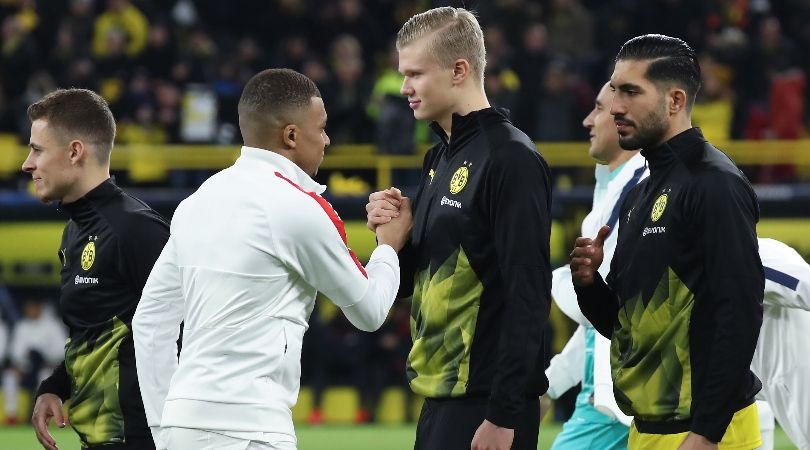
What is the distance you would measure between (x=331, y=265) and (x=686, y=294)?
3.80 feet

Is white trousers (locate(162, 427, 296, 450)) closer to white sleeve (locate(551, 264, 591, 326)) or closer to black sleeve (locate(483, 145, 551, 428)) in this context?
black sleeve (locate(483, 145, 551, 428))

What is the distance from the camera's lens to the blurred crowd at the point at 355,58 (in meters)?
16.6

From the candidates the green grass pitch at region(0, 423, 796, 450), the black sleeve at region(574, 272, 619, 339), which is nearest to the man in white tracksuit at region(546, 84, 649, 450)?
the black sleeve at region(574, 272, 619, 339)

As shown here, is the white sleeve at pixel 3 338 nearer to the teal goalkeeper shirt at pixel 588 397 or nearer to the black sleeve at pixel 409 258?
the teal goalkeeper shirt at pixel 588 397

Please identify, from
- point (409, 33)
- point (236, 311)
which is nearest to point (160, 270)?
point (236, 311)

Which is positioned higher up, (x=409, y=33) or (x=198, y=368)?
(x=409, y=33)

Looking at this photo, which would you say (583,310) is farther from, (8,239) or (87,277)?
(8,239)

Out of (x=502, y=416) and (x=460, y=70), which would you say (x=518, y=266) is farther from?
(x=460, y=70)

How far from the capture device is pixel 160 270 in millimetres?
4902

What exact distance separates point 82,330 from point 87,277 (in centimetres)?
22

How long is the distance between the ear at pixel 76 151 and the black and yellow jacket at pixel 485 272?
162 cm

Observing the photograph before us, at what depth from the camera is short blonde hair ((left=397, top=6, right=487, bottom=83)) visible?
504 cm

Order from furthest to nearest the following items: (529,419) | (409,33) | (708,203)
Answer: (409,33)
(529,419)
(708,203)

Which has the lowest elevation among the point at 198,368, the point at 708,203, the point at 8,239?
the point at 8,239
